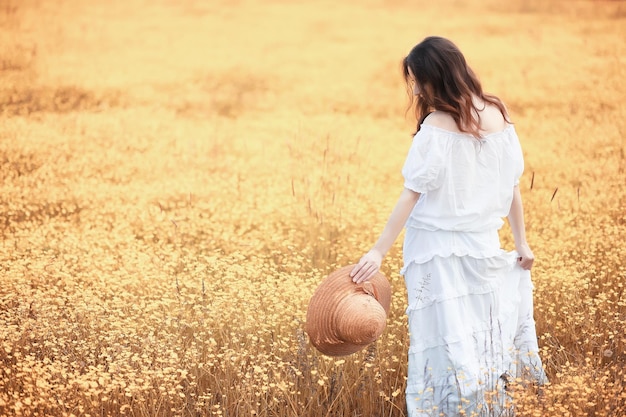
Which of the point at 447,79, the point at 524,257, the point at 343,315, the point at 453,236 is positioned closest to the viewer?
the point at 343,315

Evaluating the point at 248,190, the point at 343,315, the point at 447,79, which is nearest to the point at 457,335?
the point at 343,315

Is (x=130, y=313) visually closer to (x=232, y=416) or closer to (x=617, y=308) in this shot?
(x=232, y=416)

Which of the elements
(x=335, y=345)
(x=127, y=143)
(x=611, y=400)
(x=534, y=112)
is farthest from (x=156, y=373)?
(x=534, y=112)

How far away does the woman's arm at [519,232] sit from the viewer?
3.92m

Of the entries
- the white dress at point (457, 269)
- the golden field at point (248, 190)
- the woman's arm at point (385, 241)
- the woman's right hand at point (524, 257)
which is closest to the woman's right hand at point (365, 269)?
the woman's arm at point (385, 241)

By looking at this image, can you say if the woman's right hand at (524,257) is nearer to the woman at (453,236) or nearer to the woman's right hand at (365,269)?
the woman at (453,236)

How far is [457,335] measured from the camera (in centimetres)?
360

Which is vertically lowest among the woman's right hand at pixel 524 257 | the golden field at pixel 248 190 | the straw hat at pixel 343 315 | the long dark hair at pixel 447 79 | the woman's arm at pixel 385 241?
the golden field at pixel 248 190

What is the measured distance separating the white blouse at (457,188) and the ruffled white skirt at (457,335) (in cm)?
7

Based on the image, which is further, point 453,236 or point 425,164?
point 453,236

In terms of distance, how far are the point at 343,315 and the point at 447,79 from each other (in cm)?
118

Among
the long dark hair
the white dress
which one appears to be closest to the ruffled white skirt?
the white dress

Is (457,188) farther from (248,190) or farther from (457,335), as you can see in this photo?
(248,190)

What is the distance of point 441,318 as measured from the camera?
11.9 feet
